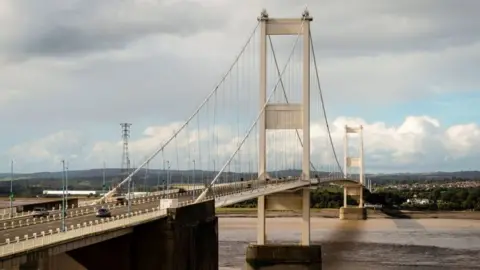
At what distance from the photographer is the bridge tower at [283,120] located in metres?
52.5

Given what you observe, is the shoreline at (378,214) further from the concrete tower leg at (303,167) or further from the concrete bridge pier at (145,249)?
the concrete bridge pier at (145,249)

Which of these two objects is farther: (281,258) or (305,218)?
(305,218)

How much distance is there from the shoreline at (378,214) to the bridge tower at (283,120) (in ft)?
201

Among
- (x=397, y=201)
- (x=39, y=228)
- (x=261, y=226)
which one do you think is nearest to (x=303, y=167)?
(x=261, y=226)

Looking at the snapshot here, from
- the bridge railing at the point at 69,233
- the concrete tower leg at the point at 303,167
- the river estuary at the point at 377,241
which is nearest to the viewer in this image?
the bridge railing at the point at 69,233

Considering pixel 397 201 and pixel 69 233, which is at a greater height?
pixel 69 233

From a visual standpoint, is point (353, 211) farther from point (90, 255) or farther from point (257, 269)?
point (90, 255)

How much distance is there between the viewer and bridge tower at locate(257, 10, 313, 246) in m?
52.5

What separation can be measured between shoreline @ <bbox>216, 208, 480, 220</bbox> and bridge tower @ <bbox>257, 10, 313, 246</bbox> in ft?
201

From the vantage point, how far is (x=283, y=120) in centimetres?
5478

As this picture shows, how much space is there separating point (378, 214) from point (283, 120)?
68213mm

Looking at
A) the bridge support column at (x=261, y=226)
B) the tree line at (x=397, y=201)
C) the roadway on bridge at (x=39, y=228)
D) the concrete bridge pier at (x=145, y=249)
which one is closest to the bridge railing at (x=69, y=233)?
the concrete bridge pier at (x=145, y=249)

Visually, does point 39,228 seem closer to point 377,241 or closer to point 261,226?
point 261,226

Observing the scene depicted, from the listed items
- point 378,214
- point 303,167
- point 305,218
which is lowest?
point 378,214
